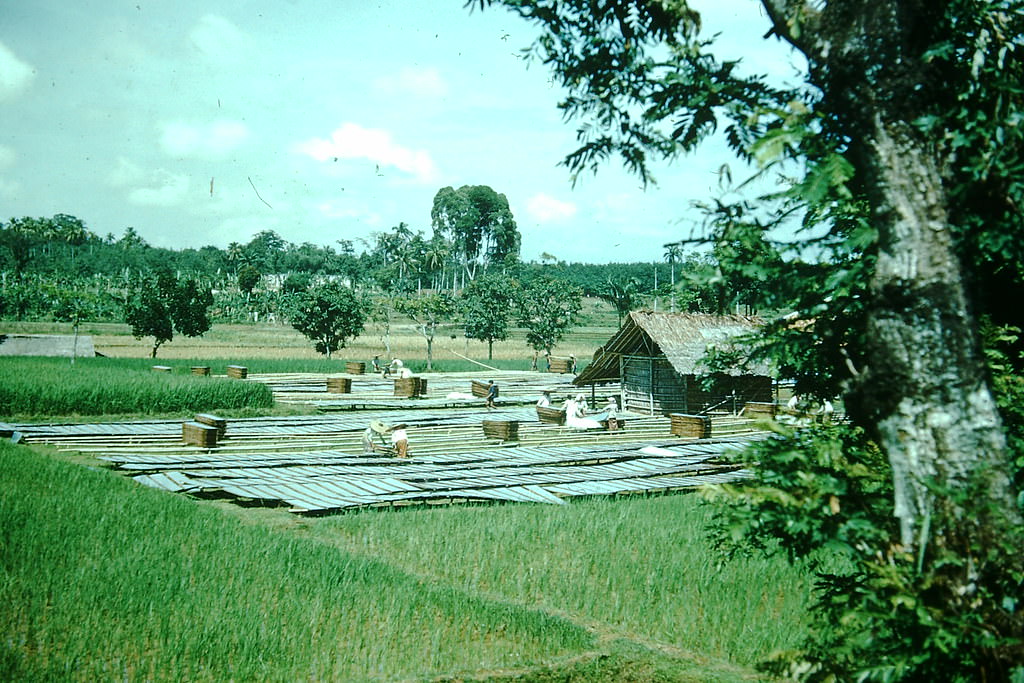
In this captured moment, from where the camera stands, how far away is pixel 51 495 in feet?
43.4

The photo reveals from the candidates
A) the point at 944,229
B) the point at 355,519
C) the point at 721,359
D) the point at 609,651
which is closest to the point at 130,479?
the point at 355,519

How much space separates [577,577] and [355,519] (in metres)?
4.43

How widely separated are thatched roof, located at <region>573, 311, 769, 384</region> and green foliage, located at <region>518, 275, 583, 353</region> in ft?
88.0

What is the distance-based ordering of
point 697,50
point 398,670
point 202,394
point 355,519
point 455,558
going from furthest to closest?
point 202,394, point 355,519, point 455,558, point 398,670, point 697,50

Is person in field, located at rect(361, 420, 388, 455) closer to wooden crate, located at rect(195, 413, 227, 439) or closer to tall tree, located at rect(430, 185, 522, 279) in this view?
wooden crate, located at rect(195, 413, 227, 439)

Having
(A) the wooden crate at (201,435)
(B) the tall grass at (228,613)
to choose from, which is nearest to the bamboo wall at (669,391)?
(A) the wooden crate at (201,435)

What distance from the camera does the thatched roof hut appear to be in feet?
94.8

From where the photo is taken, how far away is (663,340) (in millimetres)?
28953

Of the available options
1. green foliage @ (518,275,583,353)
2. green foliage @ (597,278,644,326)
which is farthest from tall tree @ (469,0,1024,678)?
green foliage @ (597,278,644,326)

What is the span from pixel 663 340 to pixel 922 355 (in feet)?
81.9

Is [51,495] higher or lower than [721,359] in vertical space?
lower

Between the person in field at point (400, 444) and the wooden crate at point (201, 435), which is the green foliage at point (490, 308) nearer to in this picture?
the wooden crate at point (201, 435)

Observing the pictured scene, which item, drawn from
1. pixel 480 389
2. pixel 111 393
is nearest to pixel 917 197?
pixel 111 393

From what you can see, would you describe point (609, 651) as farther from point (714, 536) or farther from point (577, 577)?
point (714, 536)
